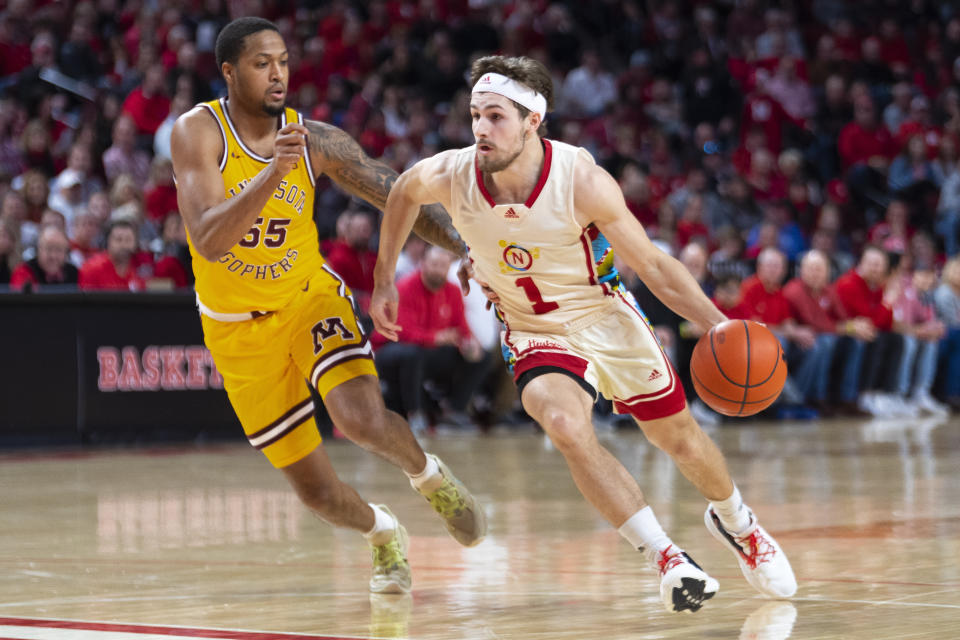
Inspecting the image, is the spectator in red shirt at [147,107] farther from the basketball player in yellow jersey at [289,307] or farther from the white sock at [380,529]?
the white sock at [380,529]

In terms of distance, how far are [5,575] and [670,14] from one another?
55.9 ft

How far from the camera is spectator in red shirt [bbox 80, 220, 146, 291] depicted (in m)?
11.7

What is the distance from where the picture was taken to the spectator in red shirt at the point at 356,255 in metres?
13.1

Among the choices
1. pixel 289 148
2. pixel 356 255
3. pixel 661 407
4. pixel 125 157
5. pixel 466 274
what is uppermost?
pixel 125 157

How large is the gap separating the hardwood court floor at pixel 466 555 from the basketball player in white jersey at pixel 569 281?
18.4 inches

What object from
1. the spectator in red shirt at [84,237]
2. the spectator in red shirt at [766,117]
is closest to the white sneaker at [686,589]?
the spectator in red shirt at [84,237]

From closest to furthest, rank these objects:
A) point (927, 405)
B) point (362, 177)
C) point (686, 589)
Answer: point (686, 589), point (362, 177), point (927, 405)

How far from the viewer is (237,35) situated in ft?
17.5

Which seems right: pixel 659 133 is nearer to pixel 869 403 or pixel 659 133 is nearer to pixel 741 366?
pixel 869 403

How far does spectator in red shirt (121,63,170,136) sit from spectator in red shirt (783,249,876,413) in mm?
6901

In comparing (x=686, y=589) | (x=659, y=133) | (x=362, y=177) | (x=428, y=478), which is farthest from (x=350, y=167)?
(x=659, y=133)

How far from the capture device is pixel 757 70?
67.5 feet

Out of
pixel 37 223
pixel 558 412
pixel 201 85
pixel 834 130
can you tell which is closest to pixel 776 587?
pixel 558 412

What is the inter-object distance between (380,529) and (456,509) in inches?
12.4
